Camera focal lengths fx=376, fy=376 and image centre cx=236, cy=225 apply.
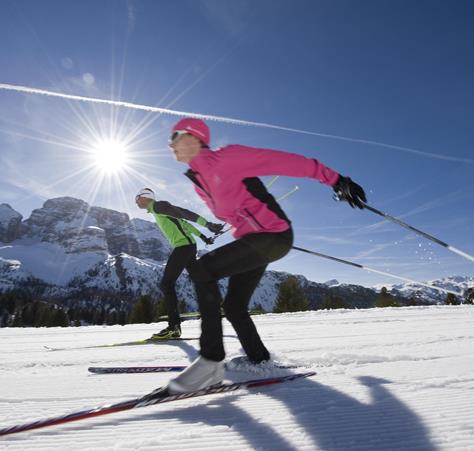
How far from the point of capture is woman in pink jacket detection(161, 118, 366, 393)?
3074 mm

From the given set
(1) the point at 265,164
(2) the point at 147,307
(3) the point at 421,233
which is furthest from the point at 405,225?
(2) the point at 147,307

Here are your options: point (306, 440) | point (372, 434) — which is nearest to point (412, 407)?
point (372, 434)

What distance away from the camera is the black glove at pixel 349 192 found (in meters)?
3.43

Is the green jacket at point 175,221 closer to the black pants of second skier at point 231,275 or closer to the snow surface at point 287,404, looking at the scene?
the snow surface at point 287,404

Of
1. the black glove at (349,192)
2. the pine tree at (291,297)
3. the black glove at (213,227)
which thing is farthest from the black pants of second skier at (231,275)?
the pine tree at (291,297)

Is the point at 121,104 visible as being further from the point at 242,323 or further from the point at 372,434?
the point at 372,434

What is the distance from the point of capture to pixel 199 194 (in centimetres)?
349

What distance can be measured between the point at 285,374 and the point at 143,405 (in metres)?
1.29

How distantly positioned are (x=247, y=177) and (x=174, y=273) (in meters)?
3.64

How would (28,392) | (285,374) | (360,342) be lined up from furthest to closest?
(360,342) < (285,374) < (28,392)

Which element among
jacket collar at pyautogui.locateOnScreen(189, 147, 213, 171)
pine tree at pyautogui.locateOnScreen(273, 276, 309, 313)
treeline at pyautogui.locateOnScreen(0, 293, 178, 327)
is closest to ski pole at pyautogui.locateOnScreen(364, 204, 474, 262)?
jacket collar at pyautogui.locateOnScreen(189, 147, 213, 171)

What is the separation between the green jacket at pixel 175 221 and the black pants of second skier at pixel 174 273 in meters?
0.13

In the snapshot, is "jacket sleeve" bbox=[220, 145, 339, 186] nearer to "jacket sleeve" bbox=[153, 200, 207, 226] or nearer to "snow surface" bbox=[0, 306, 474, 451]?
"snow surface" bbox=[0, 306, 474, 451]

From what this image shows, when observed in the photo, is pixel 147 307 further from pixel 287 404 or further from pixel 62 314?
pixel 287 404
